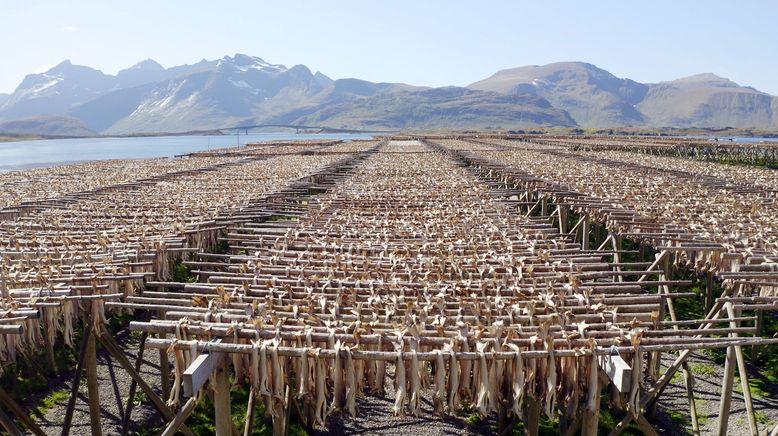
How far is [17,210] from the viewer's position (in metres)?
15.1

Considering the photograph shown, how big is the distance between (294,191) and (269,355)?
15.5m

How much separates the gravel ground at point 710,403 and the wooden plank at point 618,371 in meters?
5.24

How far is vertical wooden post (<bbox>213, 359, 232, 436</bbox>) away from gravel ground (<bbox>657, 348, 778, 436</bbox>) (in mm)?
7229

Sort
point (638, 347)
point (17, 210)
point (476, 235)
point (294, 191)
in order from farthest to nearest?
point (294, 191) < point (17, 210) < point (476, 235) < point (638, 347)

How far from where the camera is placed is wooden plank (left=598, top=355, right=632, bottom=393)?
175 inches

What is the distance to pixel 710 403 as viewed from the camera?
9.82 m

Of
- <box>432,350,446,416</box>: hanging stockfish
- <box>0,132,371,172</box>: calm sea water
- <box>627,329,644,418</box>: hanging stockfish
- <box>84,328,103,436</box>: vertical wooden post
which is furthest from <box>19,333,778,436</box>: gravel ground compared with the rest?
<box>0,132,371,172</box>: calm sea water

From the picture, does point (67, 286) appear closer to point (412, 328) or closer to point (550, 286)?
point (412, 328)

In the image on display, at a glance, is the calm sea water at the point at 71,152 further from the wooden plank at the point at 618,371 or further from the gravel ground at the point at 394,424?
the wooden plank at the point at 618,371

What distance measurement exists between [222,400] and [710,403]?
8.80m

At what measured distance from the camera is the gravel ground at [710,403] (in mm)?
9008

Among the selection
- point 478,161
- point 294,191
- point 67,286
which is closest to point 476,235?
point 67,286

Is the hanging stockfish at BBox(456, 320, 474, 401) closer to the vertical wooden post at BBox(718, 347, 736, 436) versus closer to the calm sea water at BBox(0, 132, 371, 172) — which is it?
the vertical wooden post at BBox(718, 347, 736, 436)

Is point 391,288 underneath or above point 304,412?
above
